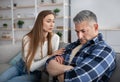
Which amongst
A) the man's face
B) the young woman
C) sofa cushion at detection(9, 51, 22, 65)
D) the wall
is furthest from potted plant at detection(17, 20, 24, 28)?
the man's face

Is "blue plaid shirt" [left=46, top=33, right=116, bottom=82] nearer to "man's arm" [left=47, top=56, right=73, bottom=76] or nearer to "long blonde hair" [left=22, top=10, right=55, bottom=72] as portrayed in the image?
"man's arm" [left=47, top=56, right=73, bottom=76]

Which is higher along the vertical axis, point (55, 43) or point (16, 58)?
point (55, 43)

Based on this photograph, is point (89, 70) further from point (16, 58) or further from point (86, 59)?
point (16, 58)

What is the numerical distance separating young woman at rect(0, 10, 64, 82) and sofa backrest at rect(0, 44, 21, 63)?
761mm

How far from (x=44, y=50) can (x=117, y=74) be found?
840mm

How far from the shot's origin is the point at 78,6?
5.61 meters

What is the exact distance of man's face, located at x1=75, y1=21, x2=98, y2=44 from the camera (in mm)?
1486

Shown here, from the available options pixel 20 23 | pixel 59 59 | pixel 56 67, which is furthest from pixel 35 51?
pixel 20 23

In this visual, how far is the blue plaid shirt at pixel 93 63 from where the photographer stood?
1298 mm

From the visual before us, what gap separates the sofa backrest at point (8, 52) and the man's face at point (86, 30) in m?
1.58

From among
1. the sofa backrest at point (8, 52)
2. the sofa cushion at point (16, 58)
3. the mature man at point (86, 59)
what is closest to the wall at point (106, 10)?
the sofa backrest at point (8, 52)

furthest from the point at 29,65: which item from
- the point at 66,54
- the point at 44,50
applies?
the point at 66,54

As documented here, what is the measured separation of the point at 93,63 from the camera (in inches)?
52.4

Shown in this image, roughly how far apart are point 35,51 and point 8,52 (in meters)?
1.04
